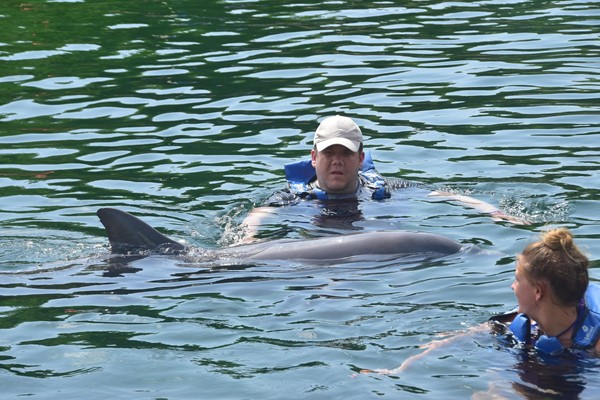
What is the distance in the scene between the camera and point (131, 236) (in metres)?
8.98

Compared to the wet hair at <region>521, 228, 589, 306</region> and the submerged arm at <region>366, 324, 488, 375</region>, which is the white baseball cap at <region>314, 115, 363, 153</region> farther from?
the wet hair at <region>521, 228, 589, 306</region>

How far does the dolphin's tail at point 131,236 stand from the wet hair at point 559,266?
323cm

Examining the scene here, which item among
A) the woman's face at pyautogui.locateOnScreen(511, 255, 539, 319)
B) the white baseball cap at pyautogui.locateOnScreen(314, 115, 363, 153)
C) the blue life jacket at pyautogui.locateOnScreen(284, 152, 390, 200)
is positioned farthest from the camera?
the blue life jacket at pyautogui.locateOnScreen(284, 152, 390, 200)

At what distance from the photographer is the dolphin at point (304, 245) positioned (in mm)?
8930

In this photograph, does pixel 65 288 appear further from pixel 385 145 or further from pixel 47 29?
pixel 47 29

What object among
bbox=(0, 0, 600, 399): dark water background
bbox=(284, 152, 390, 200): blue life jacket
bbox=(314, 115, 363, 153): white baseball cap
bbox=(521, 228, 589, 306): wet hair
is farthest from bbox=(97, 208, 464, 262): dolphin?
bbox=(521, 228, 589, 306): wet hair

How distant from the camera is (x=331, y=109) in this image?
13.7 m

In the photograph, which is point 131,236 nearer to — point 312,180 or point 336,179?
point 336,179

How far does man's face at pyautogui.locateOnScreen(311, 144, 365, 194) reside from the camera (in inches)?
420

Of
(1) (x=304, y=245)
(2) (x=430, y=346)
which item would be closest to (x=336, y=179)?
(1) (x=304, y=245)

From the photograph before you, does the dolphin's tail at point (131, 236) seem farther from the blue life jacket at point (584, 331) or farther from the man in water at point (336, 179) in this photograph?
the blue life jacket at point (584, 331)

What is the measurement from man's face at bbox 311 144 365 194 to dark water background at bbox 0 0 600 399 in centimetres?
42

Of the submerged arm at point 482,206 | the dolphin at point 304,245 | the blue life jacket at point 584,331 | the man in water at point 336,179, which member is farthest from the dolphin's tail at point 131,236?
the blue life jacket at point 584,331

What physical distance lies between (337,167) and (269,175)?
1.28 metres
